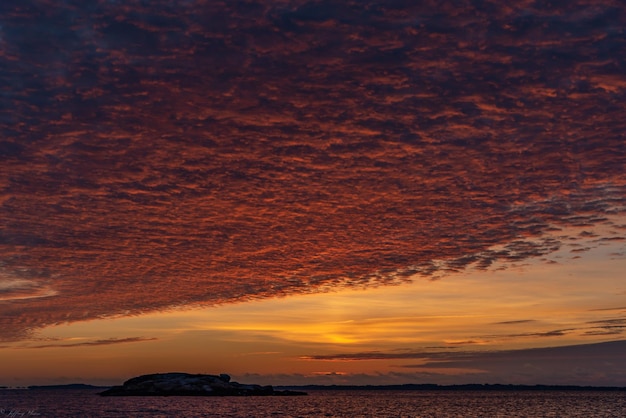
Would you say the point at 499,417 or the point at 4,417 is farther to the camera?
the point at 499,417

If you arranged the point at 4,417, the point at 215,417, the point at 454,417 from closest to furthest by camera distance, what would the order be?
the point at 4,417 → the point at 215,417 → the point at 454,417

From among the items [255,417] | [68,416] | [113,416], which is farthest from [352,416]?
[68,416]

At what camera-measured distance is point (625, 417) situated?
161000 mm

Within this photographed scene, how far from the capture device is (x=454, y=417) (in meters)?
164

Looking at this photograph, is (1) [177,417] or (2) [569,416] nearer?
(1) [177,417]

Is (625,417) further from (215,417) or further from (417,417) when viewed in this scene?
(215,417)

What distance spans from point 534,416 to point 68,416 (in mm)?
115011

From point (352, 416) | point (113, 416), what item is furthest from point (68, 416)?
point (352, 416)

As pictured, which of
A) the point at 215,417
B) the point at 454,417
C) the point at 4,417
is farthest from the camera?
the point at 454,417

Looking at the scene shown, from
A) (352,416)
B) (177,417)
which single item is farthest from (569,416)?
(177,417)

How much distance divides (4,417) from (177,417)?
3696 cm

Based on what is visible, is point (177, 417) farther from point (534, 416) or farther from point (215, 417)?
point (534, 416)

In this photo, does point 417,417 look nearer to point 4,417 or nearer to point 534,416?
point 534,416

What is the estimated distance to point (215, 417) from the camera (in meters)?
154
